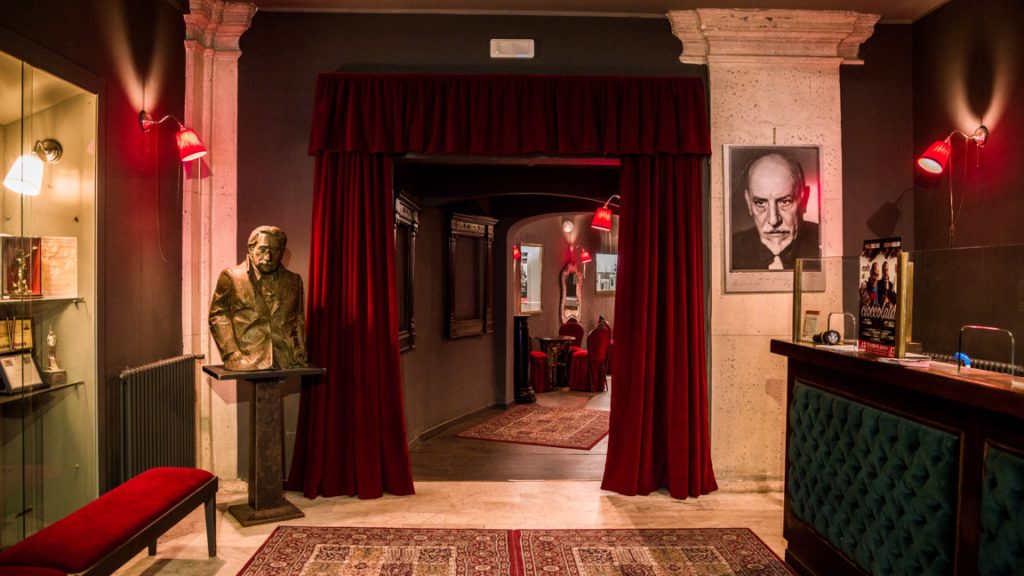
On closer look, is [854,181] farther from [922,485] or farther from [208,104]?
[208,104]

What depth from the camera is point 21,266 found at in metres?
2.94

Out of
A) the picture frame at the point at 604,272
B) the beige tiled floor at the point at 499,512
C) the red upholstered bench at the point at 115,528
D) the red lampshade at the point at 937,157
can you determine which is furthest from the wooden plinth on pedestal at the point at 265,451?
the picture frame at the point at 604,272

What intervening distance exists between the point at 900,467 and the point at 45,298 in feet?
12.0

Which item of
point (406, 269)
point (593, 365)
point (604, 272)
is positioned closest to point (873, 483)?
point (406, 269)

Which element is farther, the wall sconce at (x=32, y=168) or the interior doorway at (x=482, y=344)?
the interior doorway at (x=482, y=344)

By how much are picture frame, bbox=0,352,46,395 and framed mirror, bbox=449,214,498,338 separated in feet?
13.6

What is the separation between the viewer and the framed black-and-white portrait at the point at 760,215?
4.41 meters

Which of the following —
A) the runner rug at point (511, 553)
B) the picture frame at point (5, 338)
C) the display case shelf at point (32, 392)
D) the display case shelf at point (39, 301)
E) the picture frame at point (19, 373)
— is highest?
the display case shelf at point (39, 301)

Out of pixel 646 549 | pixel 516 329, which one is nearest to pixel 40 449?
pixel 646 549

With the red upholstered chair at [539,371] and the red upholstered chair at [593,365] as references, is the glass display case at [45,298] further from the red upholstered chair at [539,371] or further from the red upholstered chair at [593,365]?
the red upholstered chair at [593,365]

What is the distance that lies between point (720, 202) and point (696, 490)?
6.18 ft

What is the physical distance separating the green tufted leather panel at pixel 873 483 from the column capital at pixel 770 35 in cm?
236

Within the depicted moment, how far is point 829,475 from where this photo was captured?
2869mm

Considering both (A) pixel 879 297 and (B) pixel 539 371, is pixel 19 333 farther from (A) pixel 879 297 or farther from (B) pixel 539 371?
(B) pixel 539 371
